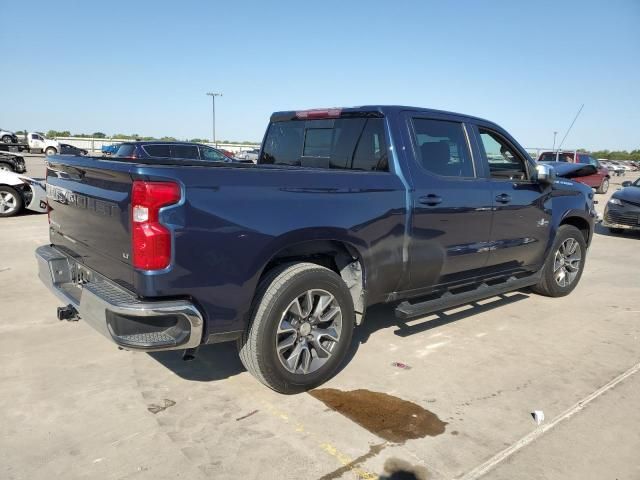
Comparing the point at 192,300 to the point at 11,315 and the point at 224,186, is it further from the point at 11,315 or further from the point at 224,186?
the point at 11,315

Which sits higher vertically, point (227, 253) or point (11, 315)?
point (227, 253)

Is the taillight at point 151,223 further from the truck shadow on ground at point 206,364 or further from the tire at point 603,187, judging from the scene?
the tire at point 603,187

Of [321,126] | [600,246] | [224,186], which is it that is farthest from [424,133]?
[600,246]

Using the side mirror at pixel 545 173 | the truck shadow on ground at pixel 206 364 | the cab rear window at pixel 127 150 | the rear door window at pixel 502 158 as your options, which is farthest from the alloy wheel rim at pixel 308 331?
the cab rear window at pixel 127 150

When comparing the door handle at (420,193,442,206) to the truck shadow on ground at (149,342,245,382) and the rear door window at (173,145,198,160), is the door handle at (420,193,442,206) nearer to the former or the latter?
the truck shadow on ground at (149,342,245,382)

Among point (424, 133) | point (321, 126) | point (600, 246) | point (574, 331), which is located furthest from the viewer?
point (600, 246)

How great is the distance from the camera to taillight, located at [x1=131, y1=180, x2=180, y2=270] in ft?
8.61

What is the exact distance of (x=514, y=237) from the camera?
489cm

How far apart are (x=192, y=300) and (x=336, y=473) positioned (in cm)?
121

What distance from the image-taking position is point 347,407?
126 inches

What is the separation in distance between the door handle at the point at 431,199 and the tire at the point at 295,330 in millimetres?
980

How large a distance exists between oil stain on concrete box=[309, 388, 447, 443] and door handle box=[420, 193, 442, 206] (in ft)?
4.93

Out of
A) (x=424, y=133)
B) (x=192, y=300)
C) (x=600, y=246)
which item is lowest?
(x=600, y=246)

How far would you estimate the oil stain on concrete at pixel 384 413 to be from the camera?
9.64 feet
